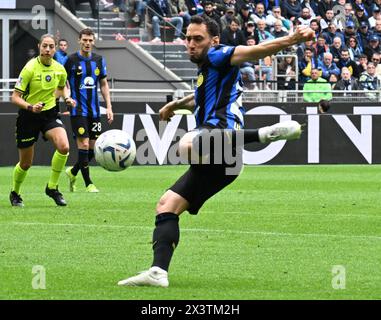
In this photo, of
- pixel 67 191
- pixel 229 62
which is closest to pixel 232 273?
pixel 229 62

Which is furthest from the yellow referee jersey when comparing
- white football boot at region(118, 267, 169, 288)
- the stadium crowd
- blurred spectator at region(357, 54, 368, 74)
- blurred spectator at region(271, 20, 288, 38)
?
blurred spectator at region(357, 54, 368, 74)

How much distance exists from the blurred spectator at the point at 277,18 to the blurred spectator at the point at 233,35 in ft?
9.96

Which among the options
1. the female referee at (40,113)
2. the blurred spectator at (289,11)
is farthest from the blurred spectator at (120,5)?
the female referee at (40,113)

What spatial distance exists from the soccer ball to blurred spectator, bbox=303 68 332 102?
14599mm

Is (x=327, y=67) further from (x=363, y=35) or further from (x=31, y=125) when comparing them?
(x=31, y=125)

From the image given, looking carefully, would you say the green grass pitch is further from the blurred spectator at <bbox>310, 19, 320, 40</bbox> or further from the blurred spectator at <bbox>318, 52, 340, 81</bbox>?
the blurred spectator at <bbox>310, 19, 320, 40</bbox>

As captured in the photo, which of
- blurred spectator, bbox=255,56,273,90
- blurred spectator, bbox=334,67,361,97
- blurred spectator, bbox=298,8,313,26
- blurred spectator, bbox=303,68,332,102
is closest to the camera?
blurred spectator, bbox=303,68,332,102

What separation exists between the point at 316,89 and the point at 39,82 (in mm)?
13684

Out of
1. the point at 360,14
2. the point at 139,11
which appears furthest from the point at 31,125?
the point at 360,14

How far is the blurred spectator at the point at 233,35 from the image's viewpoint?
1164 inches

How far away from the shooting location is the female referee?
15.6 metres

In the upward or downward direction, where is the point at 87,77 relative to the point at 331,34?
downward

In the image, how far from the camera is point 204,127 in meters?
9.20

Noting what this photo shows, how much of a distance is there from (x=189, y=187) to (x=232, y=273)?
0.98 m
